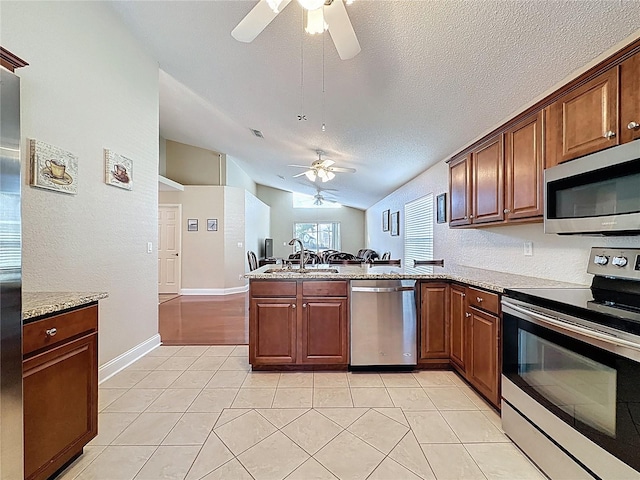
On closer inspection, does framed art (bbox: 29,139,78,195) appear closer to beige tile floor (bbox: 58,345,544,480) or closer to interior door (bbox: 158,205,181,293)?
beige tile floor (bbox: 58,345,544,480)

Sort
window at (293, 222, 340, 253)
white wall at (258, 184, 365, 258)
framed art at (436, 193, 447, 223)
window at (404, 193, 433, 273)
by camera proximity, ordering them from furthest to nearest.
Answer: window at (293, 222, 340, 253) → white wall at (258, 184, 365, 258) → window at (404, 193, 433, 273) → framed art at (436, 193, 447, 223)

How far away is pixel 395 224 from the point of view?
7.09 m

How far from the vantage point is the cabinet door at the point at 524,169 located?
2.00 metres

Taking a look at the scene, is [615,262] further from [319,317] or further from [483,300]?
[319,317]

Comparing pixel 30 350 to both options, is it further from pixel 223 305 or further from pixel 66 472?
pixel 223 305

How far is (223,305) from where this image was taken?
19.1ft

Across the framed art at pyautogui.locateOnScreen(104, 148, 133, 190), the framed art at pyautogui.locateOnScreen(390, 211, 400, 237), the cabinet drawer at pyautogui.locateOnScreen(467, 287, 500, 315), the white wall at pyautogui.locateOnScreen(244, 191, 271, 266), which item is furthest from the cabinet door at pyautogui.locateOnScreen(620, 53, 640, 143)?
the white wall at pyautogui.locateOnScreen(244, 191, 271, 266)

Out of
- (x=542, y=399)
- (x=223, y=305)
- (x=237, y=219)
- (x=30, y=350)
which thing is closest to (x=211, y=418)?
(x=30, y=350)

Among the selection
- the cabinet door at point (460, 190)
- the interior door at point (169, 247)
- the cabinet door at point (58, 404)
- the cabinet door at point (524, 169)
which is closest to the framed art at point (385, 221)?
the cabinet door at point (460, 190)

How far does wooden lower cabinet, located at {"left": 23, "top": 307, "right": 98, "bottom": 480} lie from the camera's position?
51.2 inches

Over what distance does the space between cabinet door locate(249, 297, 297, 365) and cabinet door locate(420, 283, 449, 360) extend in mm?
1160

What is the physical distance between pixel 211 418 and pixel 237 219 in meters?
5.80

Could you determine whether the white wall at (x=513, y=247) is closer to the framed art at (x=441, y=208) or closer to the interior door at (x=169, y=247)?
the framed art at (x=441, y=208)

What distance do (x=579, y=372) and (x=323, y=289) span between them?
179 centimetres
